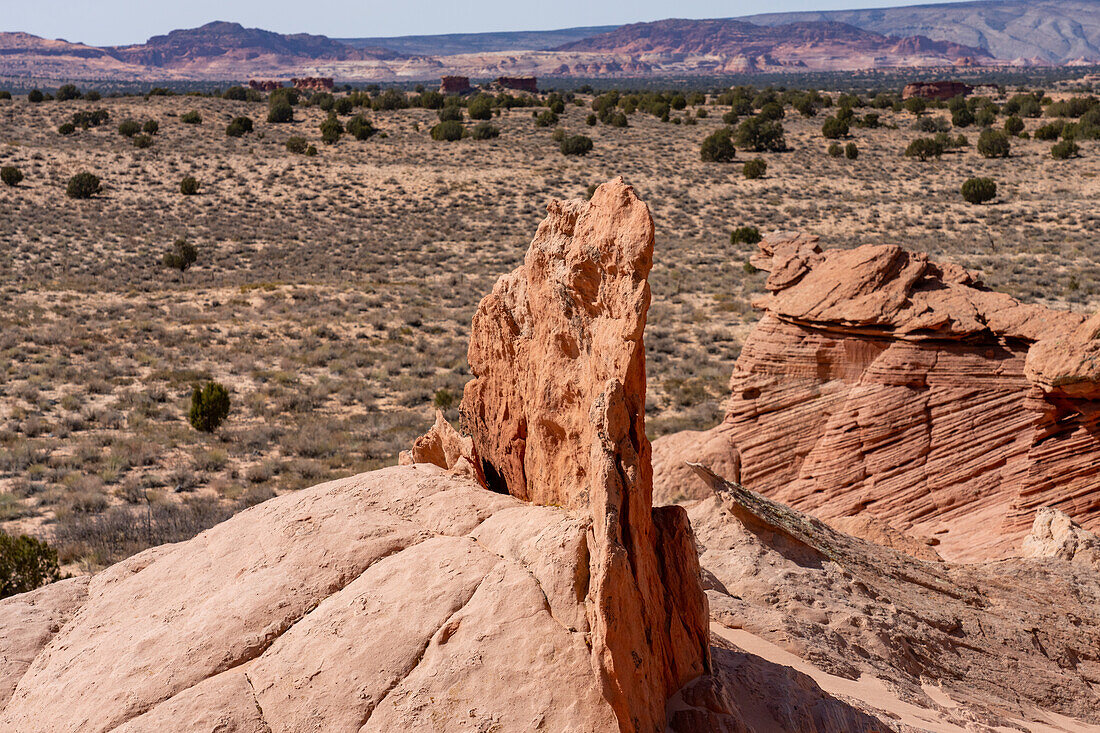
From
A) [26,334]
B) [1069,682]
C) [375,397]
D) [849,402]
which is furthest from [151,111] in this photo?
[1069,682]

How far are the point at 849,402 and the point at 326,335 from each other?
1917cm

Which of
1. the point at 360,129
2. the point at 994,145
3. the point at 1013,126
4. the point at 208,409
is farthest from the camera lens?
the point at 360,129

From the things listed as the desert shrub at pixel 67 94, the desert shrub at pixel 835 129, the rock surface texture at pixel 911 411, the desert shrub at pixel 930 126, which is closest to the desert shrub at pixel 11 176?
the desert shrub at pixel 67 94

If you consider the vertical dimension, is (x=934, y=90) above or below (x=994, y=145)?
above

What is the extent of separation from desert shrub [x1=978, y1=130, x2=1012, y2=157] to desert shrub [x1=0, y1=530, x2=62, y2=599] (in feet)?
202

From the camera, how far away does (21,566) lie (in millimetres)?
10867

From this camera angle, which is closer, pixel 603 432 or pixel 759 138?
pixel 603 432

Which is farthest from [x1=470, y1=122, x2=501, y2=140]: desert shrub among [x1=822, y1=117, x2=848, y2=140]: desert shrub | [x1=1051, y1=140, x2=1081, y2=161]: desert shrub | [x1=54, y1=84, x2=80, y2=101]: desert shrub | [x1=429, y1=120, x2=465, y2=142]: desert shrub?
[x1=1051, y1=140, x2=1081, y2=161]: desert shrub

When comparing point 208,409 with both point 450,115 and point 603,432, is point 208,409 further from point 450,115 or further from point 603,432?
point 450,115

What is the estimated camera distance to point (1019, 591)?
9766 millimetres

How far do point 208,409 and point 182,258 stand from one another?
68.8 ft

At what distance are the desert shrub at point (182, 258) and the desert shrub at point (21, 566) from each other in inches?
1140

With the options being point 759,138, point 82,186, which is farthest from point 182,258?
point 759,138

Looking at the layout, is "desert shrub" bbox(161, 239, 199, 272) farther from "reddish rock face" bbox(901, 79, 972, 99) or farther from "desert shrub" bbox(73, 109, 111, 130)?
"reddish rock face" bbox(901, 79, 972, 99)
